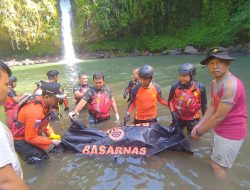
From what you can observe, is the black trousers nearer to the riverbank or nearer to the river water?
the river water

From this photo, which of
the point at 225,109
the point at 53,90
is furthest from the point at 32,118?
the point at 225,109

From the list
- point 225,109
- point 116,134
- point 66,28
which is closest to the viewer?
point 225,109

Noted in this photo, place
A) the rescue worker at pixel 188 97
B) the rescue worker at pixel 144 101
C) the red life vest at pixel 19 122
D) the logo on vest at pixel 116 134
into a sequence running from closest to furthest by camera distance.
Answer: the red life vest at pixel 19 122, the logo on vest at pixel 116 134, the rescue worker at pixel 188 97, the rescue worker at pixel 144 101

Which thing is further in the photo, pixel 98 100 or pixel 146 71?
pixel 98 100

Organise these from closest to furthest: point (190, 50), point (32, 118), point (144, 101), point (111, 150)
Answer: point (32, 118)
point (111, 150)
point (144, 101)
point (190, 50)

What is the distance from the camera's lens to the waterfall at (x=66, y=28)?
3197 centimetres

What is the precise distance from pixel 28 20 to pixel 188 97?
2720 centimetres

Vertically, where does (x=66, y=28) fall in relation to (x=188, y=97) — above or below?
below

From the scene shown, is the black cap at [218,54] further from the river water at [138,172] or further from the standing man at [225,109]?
the river water at [138,172]

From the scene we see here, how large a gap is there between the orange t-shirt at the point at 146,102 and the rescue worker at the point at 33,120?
200 centimetres

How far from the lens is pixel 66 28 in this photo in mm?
33812

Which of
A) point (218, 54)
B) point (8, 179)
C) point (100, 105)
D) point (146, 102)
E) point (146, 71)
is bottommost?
point (100, 105)

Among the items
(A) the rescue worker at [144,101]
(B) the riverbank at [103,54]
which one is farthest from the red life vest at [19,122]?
(B) the riverbank at [103,54]

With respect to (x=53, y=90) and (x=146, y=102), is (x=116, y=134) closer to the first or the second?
(x=146, y=102)
